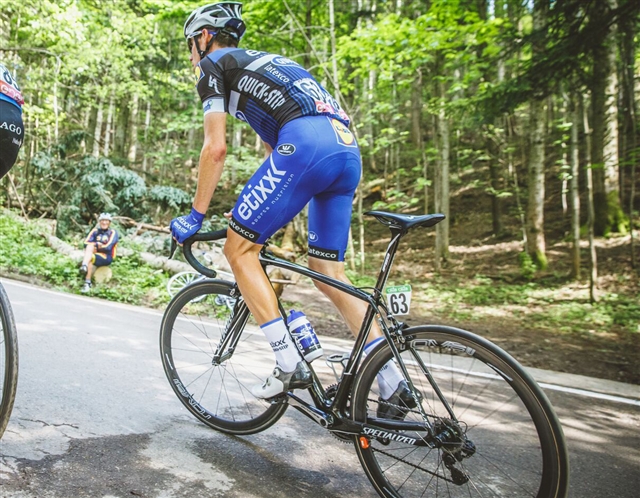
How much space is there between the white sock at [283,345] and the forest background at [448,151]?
460cm

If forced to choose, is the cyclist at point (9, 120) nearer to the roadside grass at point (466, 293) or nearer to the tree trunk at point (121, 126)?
the roadside grass at point (466, 293)

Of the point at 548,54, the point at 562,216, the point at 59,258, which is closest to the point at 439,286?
the point at 548,54

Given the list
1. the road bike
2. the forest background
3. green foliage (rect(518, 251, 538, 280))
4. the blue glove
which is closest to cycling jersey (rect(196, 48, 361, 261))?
the blue glove

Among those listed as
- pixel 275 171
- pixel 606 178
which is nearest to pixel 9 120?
pixel 275 171

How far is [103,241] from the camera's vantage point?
921 cm

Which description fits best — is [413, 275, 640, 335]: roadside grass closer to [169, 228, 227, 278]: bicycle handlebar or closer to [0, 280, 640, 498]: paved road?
[0, 280, 640, 498]: paved road

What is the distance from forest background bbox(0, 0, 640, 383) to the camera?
800cm

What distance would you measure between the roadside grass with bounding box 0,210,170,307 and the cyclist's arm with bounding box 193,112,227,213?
6061mm

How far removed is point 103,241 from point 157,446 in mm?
7811

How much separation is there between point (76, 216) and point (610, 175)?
52.7 ft

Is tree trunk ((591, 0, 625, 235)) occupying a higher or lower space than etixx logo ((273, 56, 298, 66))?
higher

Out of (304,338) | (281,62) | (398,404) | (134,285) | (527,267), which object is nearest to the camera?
(398,404)

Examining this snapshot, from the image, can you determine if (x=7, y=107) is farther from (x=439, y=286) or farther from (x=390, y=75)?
(x=439, y=286)

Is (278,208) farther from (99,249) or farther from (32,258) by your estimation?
(32,258)
